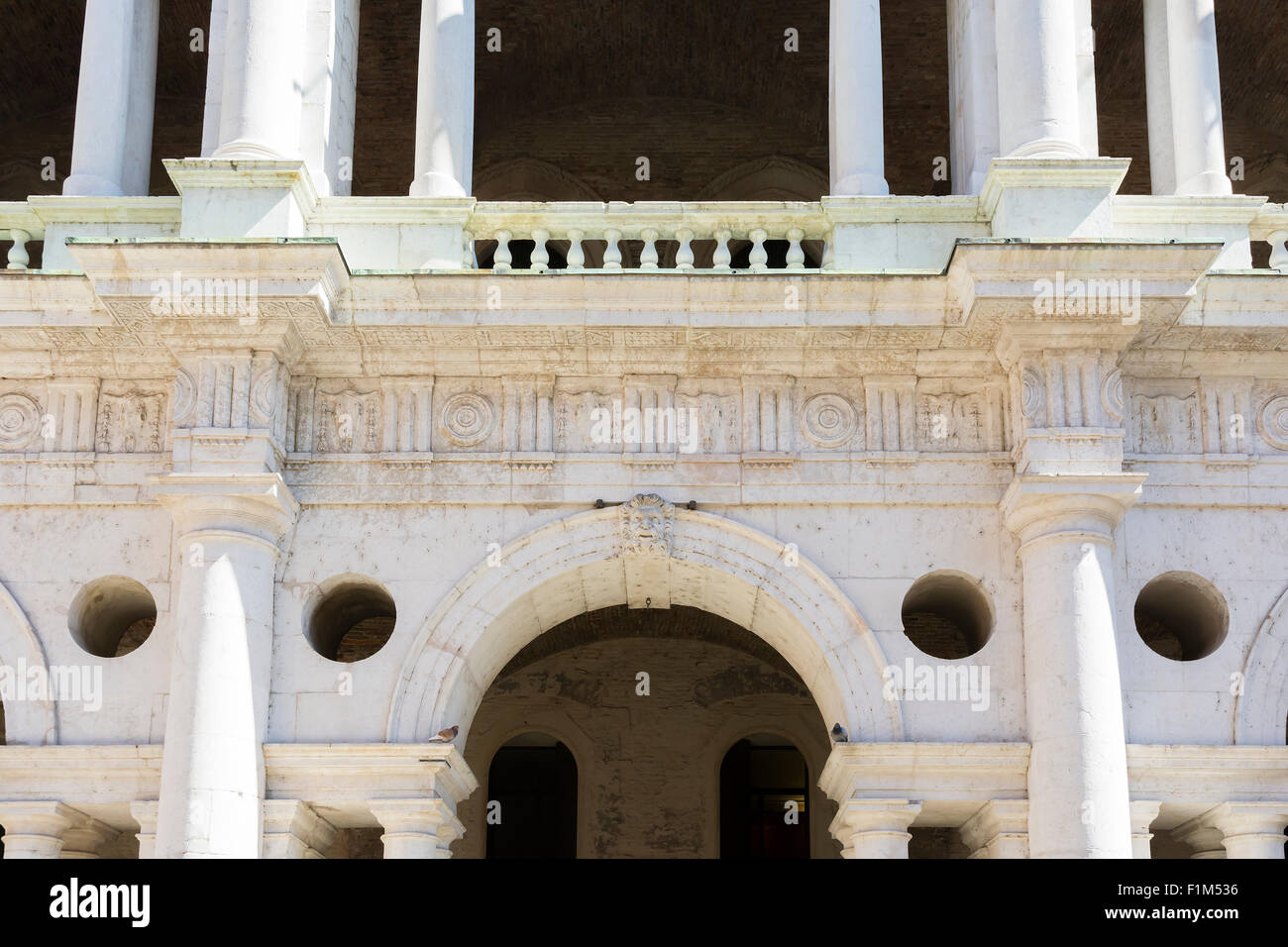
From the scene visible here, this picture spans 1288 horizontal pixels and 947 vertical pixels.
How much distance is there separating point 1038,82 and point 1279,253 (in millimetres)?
2477

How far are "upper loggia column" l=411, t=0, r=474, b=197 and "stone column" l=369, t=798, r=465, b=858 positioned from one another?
512 centimetres

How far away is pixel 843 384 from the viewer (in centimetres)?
1605

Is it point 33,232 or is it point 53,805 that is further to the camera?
point 33,232

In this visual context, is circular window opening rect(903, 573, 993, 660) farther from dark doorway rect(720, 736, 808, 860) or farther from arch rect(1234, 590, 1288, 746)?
dark doorway rect(720, 736, 808, 860)

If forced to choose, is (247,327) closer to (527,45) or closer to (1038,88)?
(1038,88)

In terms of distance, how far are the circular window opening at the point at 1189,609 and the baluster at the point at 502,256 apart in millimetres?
5815

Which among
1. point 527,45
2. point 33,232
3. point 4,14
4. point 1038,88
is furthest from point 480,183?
point 1038,88

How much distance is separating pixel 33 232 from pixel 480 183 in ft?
28.3

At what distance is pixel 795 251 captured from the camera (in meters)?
16.0

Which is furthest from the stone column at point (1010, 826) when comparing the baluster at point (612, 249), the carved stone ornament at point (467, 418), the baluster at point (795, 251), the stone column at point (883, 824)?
the baluster at point (612, 249)

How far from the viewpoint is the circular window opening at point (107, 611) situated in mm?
15695

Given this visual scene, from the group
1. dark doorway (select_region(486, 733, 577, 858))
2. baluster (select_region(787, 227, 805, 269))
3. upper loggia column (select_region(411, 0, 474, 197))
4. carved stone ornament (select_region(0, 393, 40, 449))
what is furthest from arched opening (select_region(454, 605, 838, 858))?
carved stone ornament (select_region(0, 393, 40, 449))

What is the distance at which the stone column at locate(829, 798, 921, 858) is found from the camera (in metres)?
14.8

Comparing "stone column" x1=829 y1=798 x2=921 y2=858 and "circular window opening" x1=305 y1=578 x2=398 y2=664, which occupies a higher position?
"circular window opening" x1=305 y1=578 x2=398 y2=664
